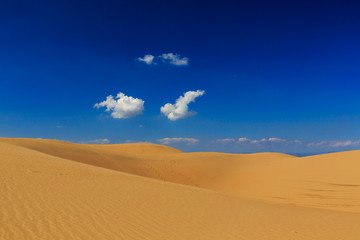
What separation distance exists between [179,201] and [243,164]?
22.6 m

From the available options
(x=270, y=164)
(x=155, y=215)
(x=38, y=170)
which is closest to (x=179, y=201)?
(x=155, y=215)

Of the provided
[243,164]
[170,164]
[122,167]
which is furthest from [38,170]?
[243,164]

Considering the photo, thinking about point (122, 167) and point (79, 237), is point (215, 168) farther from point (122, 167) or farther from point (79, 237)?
point (79, 237)

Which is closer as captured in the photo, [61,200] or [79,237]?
[79,237]

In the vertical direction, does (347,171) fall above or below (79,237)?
above

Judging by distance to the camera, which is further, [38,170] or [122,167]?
[122,167]

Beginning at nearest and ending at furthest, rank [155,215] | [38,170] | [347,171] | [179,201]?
[155,215]
[179,201]
[38,170]
[347,171]

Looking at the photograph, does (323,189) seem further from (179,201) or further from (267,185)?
(179,201)

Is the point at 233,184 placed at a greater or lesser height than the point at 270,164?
lesser

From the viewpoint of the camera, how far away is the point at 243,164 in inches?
1156

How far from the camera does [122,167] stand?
2338cm

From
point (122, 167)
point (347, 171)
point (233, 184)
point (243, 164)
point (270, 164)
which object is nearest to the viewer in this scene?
point (347, 171)

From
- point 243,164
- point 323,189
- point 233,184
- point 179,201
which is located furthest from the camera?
point 243,164

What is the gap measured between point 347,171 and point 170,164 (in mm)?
17201
